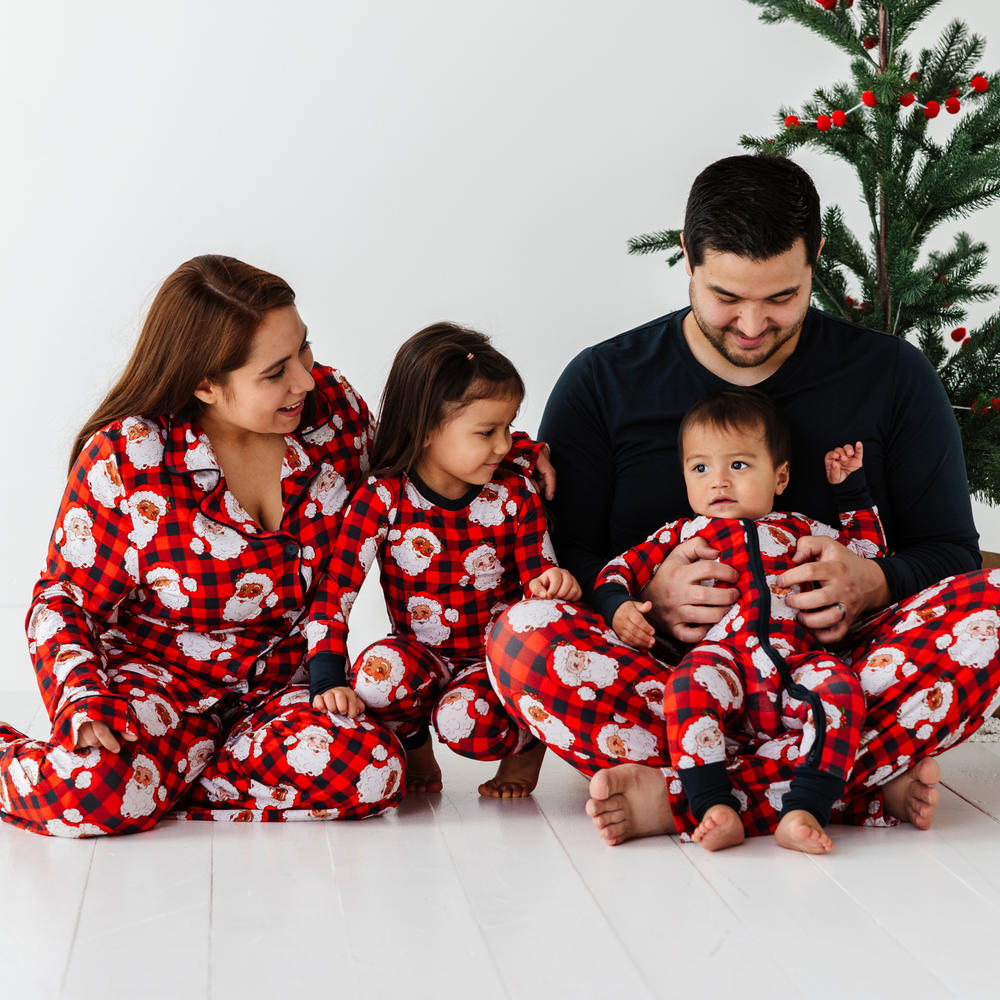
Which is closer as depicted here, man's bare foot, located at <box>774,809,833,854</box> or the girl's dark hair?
man's bare foot, located at <box>774,809,833,854</box>

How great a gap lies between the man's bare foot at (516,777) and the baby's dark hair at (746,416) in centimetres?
61

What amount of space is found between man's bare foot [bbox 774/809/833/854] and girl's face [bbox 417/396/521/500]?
0.74 meters

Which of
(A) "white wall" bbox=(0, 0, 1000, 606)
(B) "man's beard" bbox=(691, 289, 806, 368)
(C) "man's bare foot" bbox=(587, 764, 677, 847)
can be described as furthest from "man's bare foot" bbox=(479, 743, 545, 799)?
(A) "white wall" bbox=(0, 0, 1000, 606)

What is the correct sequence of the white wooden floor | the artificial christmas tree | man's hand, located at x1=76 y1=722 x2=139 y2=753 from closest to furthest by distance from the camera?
the white wooden floor
man's hand, located at x1=76 y1=722 x2=139 y2=753
the artificial christmas tree

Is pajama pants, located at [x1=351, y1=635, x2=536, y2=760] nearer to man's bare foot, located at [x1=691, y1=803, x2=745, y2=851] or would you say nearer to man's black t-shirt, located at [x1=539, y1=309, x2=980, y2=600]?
man's black t-shirt, located at [x1=539, y1=309, x2=980, y2=600]

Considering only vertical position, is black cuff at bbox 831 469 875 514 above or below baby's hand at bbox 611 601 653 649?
above

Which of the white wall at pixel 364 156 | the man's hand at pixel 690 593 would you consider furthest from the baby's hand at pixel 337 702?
the white wall at pixel 364 156

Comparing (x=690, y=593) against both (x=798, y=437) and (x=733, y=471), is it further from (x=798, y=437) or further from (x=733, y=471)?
(x=798, y=437)

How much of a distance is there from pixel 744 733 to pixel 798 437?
0.55 meters

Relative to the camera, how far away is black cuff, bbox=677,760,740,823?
5.53ft

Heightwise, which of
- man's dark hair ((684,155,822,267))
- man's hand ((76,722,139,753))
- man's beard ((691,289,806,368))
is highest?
man's dark hair ((684,155,822,267))

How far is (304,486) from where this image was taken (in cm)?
199

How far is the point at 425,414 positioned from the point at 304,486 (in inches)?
9.5

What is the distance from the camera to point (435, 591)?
2.04 m
